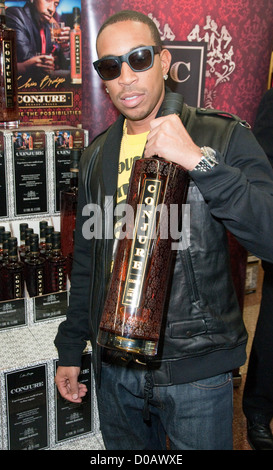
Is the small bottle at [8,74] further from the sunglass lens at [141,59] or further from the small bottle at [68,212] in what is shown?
the sunglass lens at [141,59]

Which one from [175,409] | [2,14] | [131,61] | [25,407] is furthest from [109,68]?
[25,407]

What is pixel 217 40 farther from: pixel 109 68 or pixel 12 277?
pixel 12 277

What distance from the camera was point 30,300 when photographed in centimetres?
182

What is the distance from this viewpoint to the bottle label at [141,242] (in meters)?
0.99

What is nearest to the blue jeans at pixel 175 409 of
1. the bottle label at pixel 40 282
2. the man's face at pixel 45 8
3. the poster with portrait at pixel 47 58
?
the bottle label at pixel 40 282

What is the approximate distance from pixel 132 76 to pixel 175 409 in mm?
842

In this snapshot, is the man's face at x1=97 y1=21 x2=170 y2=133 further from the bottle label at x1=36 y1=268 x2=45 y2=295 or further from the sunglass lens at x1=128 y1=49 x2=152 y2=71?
the bottle label at x1=36 y1=268 x2=45 y2=295

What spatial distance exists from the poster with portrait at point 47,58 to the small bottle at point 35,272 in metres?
0.62

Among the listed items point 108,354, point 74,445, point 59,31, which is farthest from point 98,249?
point 59,31

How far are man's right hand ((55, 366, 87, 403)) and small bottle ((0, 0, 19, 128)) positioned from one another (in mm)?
997

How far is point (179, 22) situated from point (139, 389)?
1.70m

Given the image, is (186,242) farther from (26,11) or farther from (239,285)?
(239,285)

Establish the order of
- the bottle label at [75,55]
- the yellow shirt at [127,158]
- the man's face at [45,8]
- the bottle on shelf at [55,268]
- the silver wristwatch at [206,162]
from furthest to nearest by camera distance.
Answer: the bottle label at [75,55] < the man's face at [45,8] < the bottle on shelf at [55,268] < the yellow shirt at [127,158] < the silver wristwatch at [206,162]

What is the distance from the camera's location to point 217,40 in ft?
7.70
